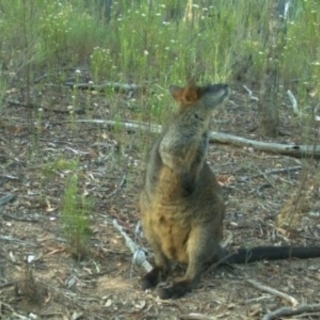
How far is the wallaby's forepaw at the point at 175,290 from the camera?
4.64m

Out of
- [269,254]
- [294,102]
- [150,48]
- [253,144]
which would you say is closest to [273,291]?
[269,254]

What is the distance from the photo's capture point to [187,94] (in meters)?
5.01

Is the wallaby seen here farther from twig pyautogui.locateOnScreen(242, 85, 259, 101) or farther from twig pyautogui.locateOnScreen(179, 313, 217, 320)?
twig pyautogui.locateOnScreen(242, 85, 259, 101)

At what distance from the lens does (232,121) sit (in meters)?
8.16

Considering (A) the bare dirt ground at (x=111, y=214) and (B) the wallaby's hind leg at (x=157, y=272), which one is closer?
(A) the bare dirt ground at (x=111, y=214)

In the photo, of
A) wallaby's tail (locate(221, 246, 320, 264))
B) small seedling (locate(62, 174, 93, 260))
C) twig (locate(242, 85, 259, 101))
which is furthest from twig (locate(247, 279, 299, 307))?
twig (locate(242, 85, 259, 101))

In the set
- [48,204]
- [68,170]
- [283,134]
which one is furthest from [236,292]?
[283,134]

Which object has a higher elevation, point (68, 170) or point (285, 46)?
point (285, 46)

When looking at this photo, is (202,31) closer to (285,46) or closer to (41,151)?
(285,46)

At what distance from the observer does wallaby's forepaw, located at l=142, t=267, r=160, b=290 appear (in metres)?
4.73

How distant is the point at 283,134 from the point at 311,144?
0.83 m

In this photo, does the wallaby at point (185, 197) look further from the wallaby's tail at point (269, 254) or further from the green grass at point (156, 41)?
the green grass at point (156, 41)

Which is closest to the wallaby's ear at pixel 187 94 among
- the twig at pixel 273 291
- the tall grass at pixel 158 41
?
the twig at pixel 273 291

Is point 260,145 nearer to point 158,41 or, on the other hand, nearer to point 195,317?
point 158,41
